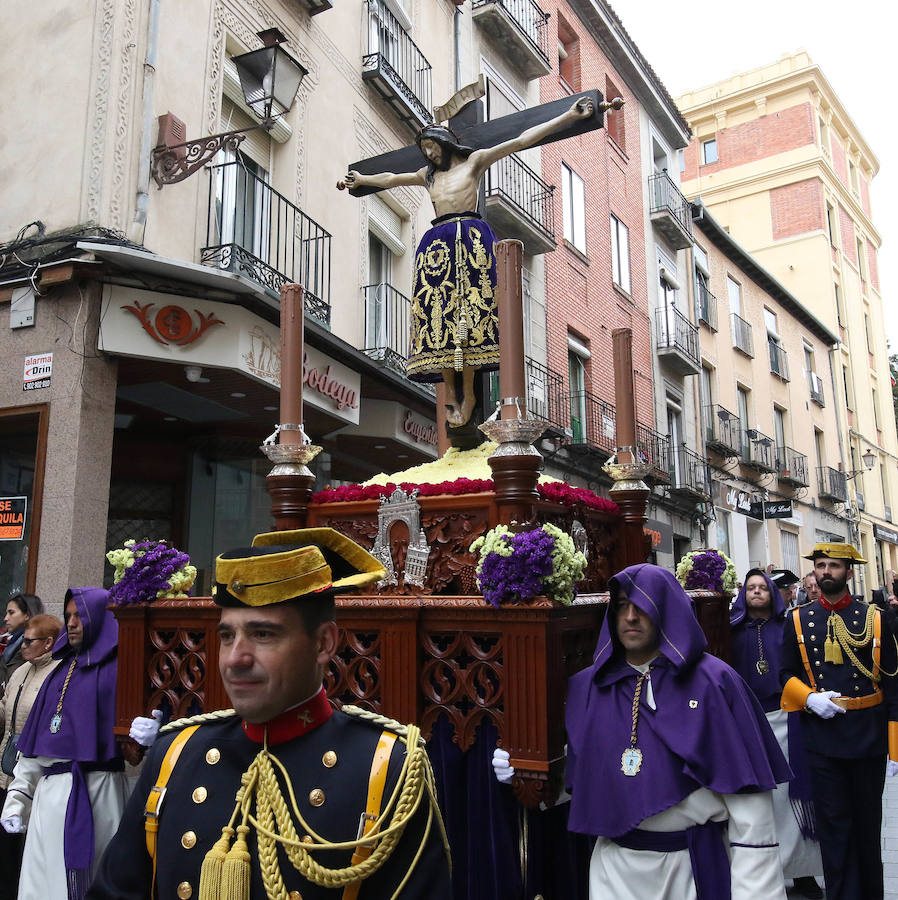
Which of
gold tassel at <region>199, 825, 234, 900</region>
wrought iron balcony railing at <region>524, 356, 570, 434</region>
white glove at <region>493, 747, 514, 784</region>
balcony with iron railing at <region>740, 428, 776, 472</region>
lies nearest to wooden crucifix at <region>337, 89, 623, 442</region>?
white glove at <region>493, 747, 514, 784</region>

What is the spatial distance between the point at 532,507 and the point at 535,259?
38.4 feet

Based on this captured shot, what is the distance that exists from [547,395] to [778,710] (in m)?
8.82

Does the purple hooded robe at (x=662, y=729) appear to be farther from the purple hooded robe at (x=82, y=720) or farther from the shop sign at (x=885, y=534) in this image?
the shop sign at (x=885, y=534)

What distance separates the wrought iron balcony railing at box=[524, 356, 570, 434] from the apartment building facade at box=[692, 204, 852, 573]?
6.76 m

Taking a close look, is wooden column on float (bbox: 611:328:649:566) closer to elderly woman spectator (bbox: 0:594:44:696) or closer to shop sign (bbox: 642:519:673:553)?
elderly woman spectator (bbox: 0:594:44:696)

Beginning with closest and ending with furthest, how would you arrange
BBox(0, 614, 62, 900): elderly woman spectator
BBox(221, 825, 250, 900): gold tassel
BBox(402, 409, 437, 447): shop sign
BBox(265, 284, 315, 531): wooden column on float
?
1. BBox(221, 825, 250, 900): gold tassel
2. BBox(265, 284, 315, 531): wooden column on float
3. BBox(0, 614, 62, 900): elderly woman spectator
4. BBox(402, 409, 437, 447): shop sign

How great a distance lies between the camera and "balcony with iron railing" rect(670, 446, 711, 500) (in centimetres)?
1786

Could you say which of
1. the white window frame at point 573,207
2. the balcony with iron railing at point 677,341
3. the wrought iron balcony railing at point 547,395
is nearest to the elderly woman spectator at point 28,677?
the wrought iron balcony railing at point 547,395

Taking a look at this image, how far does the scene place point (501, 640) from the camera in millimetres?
3172

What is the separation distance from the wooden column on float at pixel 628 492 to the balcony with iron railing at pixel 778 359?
2133 centimetres

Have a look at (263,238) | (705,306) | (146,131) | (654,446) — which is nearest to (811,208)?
(705,306)

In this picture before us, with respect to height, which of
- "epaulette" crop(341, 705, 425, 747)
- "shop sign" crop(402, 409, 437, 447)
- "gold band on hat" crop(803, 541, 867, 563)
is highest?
"shop sign" crop(402, 409, 437, 447)

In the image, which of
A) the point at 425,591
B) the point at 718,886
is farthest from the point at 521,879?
the point at 425,591

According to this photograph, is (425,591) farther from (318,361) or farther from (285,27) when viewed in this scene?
(285,27)
